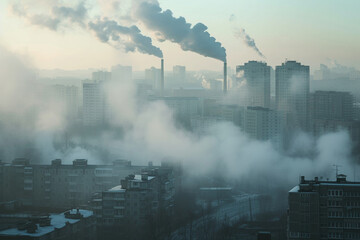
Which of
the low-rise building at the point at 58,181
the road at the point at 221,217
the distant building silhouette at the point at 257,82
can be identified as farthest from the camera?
the distant building silhouette at the point at 257,82

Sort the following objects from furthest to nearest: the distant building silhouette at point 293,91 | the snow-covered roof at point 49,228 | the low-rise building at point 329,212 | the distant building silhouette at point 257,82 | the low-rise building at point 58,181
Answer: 1. the distant building silhouette at point 257,82
2. the distant building silhouette at point 293,91
3. the low-rise building at point 58,181
4. the snow-covered roof at point 49,228
5. the low-rise building at point 329,212

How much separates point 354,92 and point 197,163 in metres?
14.2

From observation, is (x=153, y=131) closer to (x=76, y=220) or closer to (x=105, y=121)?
(x=105, y=121)

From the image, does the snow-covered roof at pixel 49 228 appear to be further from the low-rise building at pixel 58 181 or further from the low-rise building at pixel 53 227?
the low-rise building at pixel 58 181

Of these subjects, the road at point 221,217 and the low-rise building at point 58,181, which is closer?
the road at point 221,217

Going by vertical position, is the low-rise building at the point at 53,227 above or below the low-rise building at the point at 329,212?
below

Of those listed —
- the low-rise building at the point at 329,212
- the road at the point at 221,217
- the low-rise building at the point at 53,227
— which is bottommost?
the road at the point at 221,217

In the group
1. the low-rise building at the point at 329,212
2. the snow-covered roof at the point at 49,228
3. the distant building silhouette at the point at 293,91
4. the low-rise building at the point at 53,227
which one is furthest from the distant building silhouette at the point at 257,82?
the low-rise building at the point at 329,212

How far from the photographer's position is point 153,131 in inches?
1012

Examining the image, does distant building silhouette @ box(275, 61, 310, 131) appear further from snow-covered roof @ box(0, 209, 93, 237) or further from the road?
snow-covered roof @ box(0, 209, 93, 237)

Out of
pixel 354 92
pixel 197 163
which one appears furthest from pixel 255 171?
pixel 354 92

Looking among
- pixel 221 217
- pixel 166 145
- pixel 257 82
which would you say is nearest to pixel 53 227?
pixel 221 217

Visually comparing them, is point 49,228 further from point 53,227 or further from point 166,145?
point 166,145

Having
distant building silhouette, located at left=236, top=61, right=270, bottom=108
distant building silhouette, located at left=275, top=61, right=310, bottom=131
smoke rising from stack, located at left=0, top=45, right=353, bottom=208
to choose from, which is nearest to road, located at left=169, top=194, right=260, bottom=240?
smoke rising from stack, located at left=0, top=45, right=353, bottom=208
